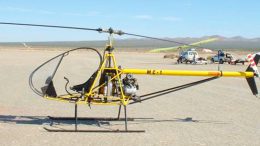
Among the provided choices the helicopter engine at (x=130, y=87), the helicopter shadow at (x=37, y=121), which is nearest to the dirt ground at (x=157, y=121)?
the helicopter shadow at (x=37, y=121)

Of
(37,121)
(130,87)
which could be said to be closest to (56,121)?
(37,121)

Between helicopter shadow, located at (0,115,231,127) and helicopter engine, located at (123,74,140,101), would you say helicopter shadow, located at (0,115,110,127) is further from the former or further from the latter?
helicopter engine, located at (123,74,140,101)

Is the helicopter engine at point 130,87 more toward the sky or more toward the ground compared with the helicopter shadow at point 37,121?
more toward the sky

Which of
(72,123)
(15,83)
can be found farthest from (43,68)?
(15,83)

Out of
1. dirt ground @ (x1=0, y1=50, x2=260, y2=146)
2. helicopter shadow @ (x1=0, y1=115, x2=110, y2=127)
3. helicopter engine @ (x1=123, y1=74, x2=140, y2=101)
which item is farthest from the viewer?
helicopter shadow @ (x1=0, y1=115, x2=110, y2=127)

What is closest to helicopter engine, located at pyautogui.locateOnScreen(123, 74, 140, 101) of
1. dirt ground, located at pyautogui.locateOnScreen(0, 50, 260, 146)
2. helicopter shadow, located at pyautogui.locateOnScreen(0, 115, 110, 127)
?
dirt ground, located at pyautogui.locateOnScreen(0, 50, 260, 146)

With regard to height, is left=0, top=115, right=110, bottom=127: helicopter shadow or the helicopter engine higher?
the helicopter engine

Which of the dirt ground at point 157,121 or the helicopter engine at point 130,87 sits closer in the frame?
the dirt ground at point 157,121

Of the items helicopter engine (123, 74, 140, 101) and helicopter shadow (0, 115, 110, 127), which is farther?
helicopter shadow (0, 115, 110, 127)

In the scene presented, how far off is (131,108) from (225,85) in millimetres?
8185

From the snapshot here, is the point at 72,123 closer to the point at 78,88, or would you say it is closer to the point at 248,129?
the point at 78,88

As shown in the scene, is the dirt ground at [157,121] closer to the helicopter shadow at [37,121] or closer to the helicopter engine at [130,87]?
the helicopter shadow at [37,121]

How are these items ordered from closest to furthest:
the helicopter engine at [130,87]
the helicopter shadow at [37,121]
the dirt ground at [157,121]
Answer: the dirt ground at [157,121], the helicopter engine at [130,87], the helicopter shadow at [37,121]

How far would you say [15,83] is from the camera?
60.8ft
